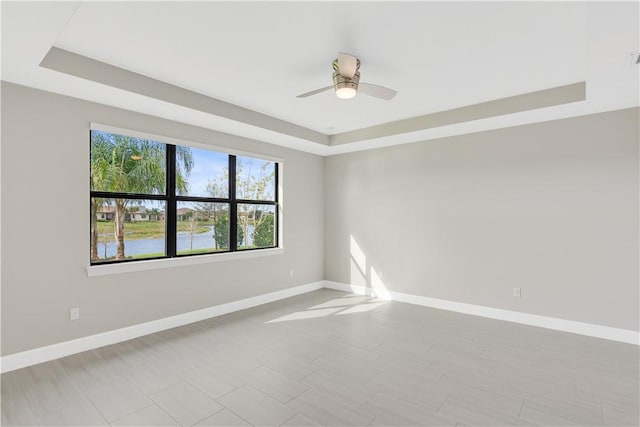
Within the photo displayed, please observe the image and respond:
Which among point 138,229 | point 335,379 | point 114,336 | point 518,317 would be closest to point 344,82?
point 335,379

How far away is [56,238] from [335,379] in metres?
2.82

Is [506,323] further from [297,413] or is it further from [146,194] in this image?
[146,194]

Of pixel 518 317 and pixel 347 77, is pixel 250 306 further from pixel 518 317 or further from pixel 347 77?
pixel 518 317

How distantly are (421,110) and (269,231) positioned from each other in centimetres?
286

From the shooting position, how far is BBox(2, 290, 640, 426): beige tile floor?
2.22 meters

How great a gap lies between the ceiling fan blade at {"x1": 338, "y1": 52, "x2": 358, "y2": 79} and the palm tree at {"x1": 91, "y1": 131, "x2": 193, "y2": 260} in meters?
2.41

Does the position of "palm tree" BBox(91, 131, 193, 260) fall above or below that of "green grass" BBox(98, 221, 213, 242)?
above

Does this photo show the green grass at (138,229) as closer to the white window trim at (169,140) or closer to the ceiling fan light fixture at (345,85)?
the white window trim at (169,140)

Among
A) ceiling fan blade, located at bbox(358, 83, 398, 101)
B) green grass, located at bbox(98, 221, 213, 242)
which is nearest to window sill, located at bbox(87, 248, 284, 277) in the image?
green grass, located at bbox(98, 221, 213, 242)

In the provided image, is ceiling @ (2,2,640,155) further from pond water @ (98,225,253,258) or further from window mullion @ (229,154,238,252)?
pond water @ (98,225,253,258)

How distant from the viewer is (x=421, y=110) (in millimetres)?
4188

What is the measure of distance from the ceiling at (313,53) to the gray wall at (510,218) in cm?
43

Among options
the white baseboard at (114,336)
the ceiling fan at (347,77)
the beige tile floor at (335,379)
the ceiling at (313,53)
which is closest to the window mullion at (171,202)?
the ceiling at (313,53)

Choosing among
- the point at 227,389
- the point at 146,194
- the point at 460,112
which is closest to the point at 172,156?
the point at 146,194
